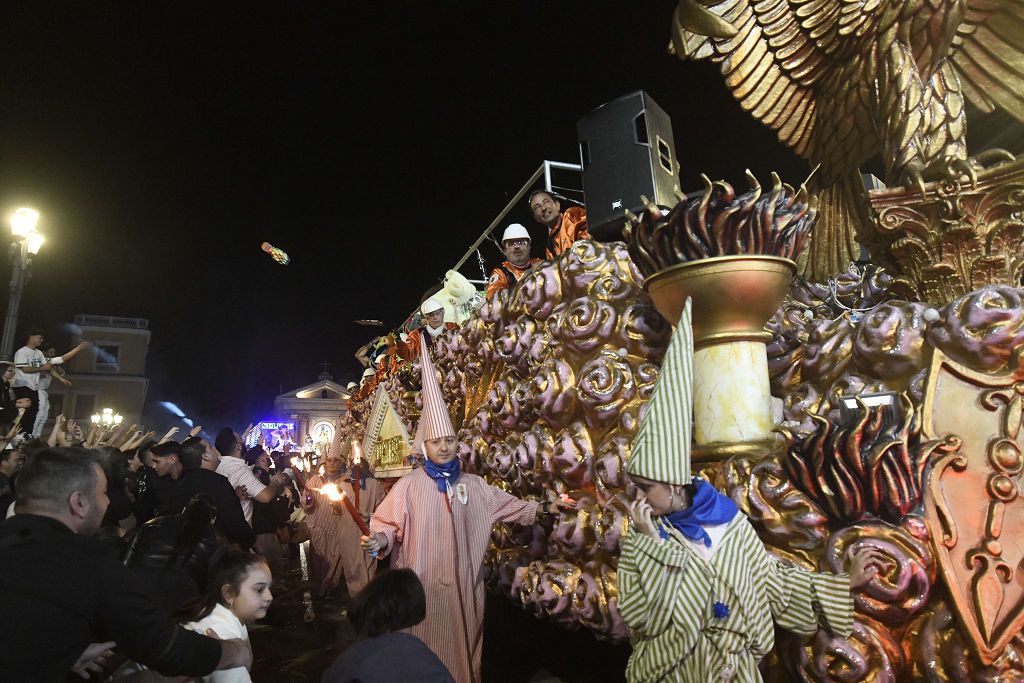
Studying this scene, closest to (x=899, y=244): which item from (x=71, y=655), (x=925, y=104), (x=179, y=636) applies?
(x=925, y=104)

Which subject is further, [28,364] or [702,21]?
[28,364]

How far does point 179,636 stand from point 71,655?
0.88ft

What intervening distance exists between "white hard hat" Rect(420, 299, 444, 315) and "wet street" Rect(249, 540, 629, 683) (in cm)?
310

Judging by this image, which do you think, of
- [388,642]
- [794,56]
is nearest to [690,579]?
[388,642]

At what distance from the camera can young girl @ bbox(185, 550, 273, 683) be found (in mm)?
2504

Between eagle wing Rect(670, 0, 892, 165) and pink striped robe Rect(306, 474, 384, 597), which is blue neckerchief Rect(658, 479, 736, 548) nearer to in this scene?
eagle wing Rect(670, 0, 892, 165)

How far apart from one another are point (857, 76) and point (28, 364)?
9.29m

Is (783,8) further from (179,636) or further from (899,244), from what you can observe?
(179,636)

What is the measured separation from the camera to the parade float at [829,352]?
248cm

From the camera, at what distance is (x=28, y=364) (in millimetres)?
8102

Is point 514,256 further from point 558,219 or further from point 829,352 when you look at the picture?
point 829,352

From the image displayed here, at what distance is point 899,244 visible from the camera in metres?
3.83

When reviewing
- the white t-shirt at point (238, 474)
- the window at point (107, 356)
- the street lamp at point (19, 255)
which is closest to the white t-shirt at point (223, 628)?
the white t-shirt at point (238, 474)

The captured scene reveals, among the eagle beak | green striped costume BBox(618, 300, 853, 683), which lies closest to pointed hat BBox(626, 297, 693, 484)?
green striped costume BBox(618, 300, 853, 683)
